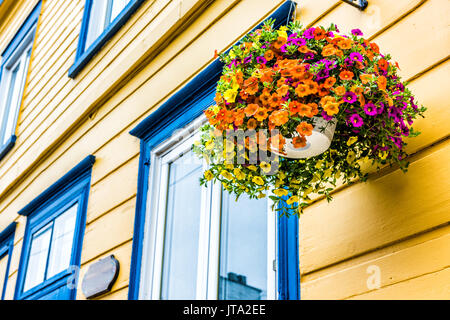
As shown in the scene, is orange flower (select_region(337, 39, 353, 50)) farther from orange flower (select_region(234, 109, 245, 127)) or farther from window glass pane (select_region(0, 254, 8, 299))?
window glass pane (select_region(0, 254, 8, 299))

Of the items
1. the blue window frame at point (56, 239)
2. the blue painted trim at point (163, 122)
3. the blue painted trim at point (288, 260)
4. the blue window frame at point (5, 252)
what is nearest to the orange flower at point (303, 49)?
the blue painted trim at point (288, 260)

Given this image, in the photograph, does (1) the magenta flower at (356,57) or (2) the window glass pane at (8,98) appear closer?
(1) the magenta flower at (356,57)

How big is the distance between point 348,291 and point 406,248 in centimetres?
27

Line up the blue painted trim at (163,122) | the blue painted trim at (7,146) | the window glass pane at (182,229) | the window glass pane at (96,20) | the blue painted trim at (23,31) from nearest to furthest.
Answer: the window glass pane at (182,229) → the blue painted trim at (163,122) → the window glass pane at (96,20) → the blue painted trim at (7,146) → the blue painted trim at (23,31)

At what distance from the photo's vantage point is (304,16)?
264 cm

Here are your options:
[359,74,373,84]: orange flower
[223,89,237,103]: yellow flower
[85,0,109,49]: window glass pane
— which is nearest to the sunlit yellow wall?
[359,74,373,84]: orange flower

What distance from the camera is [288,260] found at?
7.54 feet

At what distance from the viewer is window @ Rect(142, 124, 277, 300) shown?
2570 millimetres

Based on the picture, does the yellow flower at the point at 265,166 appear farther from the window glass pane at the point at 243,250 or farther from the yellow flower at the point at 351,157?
the window glass pane at the point at 243,250

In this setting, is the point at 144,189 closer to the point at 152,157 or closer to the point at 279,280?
the point at 152,157

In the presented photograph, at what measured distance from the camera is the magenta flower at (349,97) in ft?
5.46

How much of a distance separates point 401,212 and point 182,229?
4.59ft

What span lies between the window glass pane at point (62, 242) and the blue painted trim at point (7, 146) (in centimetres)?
178

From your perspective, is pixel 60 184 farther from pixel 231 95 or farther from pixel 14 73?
pixel 14 73
